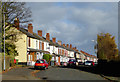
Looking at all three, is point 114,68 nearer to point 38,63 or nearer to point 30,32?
point 38,63

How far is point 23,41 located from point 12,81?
90.7ft

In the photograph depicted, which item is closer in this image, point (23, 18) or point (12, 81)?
point (12, 81)

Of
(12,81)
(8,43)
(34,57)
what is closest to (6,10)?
(8,43)

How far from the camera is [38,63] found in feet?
100

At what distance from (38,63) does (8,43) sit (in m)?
8.08

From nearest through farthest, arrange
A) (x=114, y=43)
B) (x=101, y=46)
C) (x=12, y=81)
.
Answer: (x=12, y=81), (x=101, y=46), (x=114, y=43)

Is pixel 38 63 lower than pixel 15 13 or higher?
lower

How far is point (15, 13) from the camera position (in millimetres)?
33469

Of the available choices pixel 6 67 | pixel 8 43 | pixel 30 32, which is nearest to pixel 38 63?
pixel 6 67

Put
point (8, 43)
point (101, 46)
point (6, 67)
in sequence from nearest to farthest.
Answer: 1. point (6, 67)
2. point (8, 43)
3. point (101, 46)

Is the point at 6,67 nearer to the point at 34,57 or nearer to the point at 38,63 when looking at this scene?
the point at 38,63

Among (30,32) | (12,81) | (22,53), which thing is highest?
(30,32)

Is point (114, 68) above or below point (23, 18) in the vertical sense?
below

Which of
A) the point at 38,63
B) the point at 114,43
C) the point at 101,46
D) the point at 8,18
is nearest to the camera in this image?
the point at 38,63
